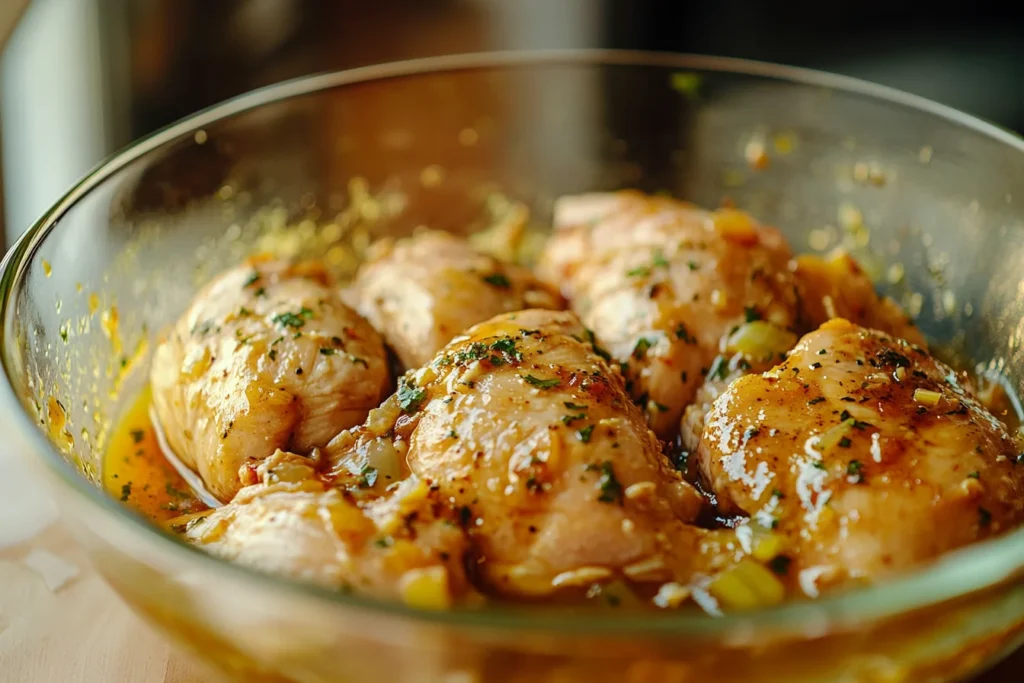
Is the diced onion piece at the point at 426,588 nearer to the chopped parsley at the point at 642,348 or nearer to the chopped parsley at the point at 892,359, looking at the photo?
the chopped parsley at the point at 642,348

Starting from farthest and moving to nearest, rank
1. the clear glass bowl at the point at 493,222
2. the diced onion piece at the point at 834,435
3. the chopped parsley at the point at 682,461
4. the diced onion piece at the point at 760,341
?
the diced onion piece at the point at 760,341 < the chopped parsley at the point at 682,461 < the diced onion piece at the point at 834,435 < the clear glass bowl at the point at 493,222

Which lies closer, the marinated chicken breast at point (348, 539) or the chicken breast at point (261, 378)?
the marinated chicken breast at point (348, 539)

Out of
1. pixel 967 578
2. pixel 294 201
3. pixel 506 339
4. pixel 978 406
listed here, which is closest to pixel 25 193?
pixel 294 201

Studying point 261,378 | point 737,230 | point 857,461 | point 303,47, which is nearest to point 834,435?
point 857,461

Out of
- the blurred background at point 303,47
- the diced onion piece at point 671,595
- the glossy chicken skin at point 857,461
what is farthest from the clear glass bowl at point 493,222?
the blurred background at point 303,47

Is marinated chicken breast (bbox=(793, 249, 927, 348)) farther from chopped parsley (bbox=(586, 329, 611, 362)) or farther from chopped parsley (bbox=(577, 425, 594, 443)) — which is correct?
chopped parsley (bbox=(577, 425, 594, 443))

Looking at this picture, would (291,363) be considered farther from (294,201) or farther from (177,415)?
(294,201)

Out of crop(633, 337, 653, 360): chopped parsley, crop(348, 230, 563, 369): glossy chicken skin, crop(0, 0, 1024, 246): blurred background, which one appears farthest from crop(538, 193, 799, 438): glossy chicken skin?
crop(0, 0, 1024, 246): blurred background
